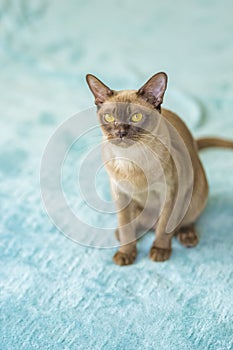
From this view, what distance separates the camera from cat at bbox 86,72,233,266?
1.09 metres

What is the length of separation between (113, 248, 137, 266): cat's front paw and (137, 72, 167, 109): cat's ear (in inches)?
14.6

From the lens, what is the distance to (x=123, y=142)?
1.09 metres

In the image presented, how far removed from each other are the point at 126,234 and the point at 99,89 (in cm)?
36

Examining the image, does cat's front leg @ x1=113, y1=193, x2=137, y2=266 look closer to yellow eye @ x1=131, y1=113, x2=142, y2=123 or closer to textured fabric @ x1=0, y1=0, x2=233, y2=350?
textured fabric @ x1=0, y1=0, x2=233, y2=350

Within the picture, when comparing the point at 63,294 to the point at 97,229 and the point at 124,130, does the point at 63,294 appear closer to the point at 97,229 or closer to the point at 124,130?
the point at 97,229

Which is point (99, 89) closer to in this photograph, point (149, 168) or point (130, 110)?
point (130, 110)

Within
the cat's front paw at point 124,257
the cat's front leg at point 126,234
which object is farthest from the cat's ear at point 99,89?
the cat's front paw at point 124,257

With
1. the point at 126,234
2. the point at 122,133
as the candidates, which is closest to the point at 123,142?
the point at 122,133

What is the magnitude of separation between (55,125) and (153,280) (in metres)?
0.81

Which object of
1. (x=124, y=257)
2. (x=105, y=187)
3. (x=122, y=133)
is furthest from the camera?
(x=105, y=187)

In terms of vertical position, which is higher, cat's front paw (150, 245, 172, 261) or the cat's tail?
the cat's tail

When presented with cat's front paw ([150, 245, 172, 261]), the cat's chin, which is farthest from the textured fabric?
the cat's chin

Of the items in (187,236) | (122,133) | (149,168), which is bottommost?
(187,236)

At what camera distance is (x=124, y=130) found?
1077 millimetres
